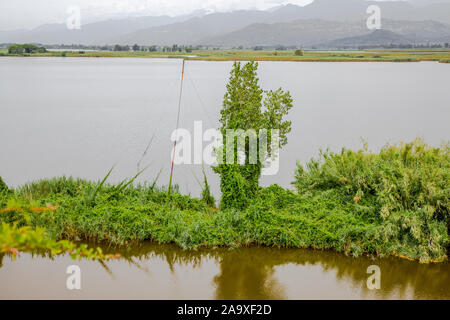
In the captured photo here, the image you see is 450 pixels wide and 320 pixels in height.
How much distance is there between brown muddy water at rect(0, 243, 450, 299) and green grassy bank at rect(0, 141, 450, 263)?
207mm

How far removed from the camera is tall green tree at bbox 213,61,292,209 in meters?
7.54

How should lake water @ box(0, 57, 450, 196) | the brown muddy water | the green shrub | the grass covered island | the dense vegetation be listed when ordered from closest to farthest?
the brown muddy water < the green shrub < the grass covered island < lake water @ box(0, 57, 450, 196) < the dense vegetation

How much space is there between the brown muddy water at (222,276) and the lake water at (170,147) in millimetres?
14

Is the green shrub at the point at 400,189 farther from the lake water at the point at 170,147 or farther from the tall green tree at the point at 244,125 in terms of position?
the tall green tree at the point at 244,125

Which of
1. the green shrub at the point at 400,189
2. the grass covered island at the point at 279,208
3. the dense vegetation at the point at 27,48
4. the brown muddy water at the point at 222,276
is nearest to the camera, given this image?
the brown muddy water at the point at 222,276

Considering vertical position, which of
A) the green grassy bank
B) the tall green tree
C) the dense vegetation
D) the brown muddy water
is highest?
the dense vegetation

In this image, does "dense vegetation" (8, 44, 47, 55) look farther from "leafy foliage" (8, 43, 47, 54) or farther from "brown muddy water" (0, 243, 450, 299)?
"brown muddy water" (0, 243, 450, 299)

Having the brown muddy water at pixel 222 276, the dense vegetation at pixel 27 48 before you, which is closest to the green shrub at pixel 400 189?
the brown muddy water at pixel 222 276

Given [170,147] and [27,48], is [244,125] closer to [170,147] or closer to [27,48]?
[170,147]

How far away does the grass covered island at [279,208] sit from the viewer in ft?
21.5

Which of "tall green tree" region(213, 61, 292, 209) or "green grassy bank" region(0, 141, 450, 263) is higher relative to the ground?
"tall green tree" region(213, 61, 292, 209)

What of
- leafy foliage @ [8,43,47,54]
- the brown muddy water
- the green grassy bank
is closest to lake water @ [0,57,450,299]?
the brown muddy water

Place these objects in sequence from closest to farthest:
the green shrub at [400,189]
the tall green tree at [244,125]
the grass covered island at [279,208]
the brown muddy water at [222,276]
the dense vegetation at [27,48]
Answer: the brown muddy water at [222,276] < the green shrub at [400,189] < the grass covered island at [279,208] < the tall green tree at [244,125] < the dense vegetation at [27,48]
